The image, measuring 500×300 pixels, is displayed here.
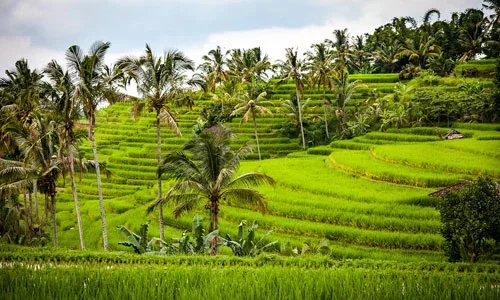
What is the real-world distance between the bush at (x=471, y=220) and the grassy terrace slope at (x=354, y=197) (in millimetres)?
1877

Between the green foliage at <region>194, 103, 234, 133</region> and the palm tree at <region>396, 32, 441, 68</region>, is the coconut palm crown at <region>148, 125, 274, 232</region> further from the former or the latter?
the palm tree at <region>396, 32, 441, 68</region>

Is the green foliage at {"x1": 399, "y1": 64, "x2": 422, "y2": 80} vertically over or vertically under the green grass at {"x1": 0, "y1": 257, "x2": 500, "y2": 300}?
over

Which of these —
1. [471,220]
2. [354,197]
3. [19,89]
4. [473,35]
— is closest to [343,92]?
[473,35]

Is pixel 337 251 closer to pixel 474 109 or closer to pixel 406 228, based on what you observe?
pixel 406 228

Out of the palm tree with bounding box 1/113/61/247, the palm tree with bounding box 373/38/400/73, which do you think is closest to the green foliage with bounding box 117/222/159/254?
the palm tree with bounding box 1/113/61/247

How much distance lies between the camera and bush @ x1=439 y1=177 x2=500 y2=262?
11547 millimetres

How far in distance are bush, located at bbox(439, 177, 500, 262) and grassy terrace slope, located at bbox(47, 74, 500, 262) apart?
1877 millimetres

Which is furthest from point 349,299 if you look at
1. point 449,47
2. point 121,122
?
point 121,122

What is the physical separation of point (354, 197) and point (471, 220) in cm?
681

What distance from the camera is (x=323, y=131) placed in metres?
36.8

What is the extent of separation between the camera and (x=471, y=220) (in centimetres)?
1154

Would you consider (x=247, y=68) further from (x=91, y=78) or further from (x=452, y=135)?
(x=91, y=78)

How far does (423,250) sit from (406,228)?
3.71 feet

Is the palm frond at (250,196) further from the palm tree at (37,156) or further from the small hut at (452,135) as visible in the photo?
the small hut at (452,135)
